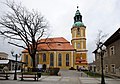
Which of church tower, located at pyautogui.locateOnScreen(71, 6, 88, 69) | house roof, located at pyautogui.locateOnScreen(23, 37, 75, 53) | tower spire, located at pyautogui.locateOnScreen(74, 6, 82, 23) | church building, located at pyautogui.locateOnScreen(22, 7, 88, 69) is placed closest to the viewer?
church building, located at pyautogui.locateOnScreen(22, 7, 88, 69)

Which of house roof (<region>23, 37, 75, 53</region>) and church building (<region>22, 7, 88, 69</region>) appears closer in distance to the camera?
church building (<region>22, 7, 88, 69</region>)

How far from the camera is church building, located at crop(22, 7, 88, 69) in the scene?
8238 centimetres

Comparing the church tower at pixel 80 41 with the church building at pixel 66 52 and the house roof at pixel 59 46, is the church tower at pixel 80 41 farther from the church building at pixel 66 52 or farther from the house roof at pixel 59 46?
the house roof at pixel 59 46

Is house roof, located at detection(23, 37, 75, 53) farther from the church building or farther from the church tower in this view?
Result: the church tower

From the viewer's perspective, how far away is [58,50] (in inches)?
3265

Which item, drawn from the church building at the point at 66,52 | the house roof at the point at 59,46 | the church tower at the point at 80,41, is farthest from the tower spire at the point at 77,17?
the house roof at the point at 59,46

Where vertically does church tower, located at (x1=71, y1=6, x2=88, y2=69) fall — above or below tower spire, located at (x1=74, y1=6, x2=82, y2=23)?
below

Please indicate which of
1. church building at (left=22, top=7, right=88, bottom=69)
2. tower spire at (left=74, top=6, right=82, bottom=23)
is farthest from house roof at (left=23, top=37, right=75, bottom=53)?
tower spire at (left=74, top=6, right=82, bottom=23)

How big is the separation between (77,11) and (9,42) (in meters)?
53.9

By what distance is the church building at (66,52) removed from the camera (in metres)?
82.4

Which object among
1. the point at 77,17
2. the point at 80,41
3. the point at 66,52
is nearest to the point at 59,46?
the point at 66,52

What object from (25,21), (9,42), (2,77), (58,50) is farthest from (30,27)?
(58,50)

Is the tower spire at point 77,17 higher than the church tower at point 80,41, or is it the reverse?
the tower spire at point 77,17

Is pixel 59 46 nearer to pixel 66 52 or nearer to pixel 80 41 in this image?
pixel 66 52
